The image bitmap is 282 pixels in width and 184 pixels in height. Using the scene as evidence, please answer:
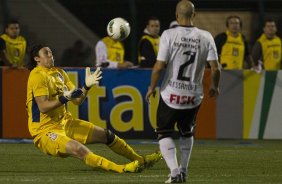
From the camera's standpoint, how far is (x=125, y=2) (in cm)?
2002

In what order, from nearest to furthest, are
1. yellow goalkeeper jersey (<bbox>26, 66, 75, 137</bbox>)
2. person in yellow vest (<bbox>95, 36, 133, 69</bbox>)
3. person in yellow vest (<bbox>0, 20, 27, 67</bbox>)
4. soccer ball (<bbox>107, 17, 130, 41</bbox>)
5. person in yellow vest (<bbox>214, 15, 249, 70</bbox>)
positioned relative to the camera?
yellow goalkeeper jersey (<bbox>26, 66, 75, 137</bbox>) → soccer ball (<bbox>107, 17, 130, 41</bbox>) → person in yellow vest (<bbox>0, 20, 27, 67</bbox>) → person in yellow vest (<bbox>95, 36, 133, 69</bbox>) → person in yellow vest (<bbox>214, 15, 249, 70</bbox>)

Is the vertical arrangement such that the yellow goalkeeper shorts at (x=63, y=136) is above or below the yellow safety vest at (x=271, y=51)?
below

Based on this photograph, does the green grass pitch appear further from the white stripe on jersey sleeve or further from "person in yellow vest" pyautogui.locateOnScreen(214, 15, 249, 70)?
"person in yellow vest" pyautogui.locateOnScreen(214, 15, 249, 70)

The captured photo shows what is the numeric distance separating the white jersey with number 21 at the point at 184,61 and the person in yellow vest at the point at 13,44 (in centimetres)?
787

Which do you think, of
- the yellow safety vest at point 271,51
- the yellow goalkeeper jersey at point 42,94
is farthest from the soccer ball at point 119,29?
the yellow safety vest at point 271,51

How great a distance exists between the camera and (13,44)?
18.3 metres

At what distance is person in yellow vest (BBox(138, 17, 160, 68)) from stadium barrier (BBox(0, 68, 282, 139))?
113 cm

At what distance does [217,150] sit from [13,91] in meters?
3.80

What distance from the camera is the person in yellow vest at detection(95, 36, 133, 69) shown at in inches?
715

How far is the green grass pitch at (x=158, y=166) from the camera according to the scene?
35.0ft

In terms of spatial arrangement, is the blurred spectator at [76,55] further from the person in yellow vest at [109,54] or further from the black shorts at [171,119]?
the black shorts at [171,119]

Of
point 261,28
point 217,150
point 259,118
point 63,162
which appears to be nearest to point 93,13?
point 261,28

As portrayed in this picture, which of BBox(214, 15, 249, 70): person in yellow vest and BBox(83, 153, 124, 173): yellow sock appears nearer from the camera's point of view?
BBox(83, 153, 124, 173): yellow sock

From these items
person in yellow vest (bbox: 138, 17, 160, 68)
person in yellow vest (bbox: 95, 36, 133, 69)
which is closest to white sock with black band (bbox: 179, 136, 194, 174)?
person in yellow vest (bbox: 95, 36, 133, 69)
